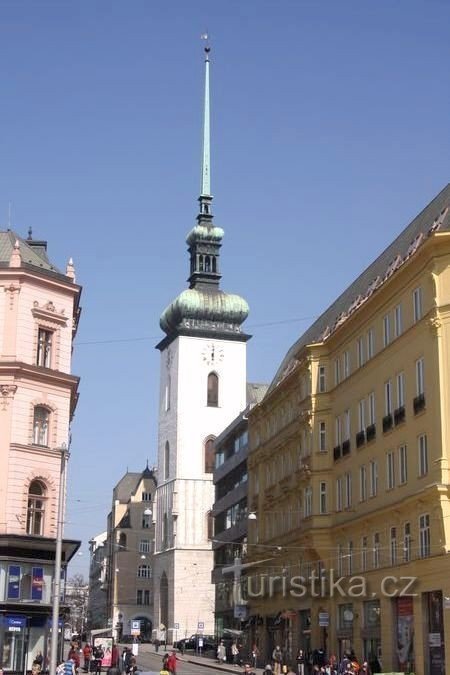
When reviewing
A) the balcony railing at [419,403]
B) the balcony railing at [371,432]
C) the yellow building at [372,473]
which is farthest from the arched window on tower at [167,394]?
the balcony railing at [419,403]

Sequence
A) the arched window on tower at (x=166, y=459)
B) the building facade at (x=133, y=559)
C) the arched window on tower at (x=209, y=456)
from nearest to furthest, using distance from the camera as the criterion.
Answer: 1. the arched window on tower at (x=209, y=456)
2. the arched window on tower at (x=166, y=459)
3. the building facade at (x=133, y=559)

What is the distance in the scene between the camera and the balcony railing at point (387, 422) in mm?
52219

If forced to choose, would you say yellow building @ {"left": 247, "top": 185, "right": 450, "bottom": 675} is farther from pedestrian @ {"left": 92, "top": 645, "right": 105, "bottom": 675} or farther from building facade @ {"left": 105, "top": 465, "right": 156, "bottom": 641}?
building facade @ {"left": 105, "top": 465, "right": 156, "bottom": 641}

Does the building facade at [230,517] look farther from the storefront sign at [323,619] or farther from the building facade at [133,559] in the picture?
the building facade at [133,559]

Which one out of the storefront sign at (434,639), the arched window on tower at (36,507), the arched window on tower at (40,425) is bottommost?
the storefront sign at (434,639)

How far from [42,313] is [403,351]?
16.4 m

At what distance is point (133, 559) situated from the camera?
505 feet

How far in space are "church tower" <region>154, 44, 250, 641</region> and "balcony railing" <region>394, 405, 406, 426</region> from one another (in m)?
77.8

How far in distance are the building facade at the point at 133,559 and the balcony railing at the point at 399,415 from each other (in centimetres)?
9498

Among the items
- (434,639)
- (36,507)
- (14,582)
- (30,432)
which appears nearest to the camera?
(434,639)

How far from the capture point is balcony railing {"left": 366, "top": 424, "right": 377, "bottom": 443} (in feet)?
180

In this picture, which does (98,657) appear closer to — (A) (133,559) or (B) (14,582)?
(B) (14,582)

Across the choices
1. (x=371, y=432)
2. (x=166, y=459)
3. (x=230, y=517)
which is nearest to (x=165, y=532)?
(x=166, y=459)

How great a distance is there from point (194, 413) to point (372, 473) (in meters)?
78.0
